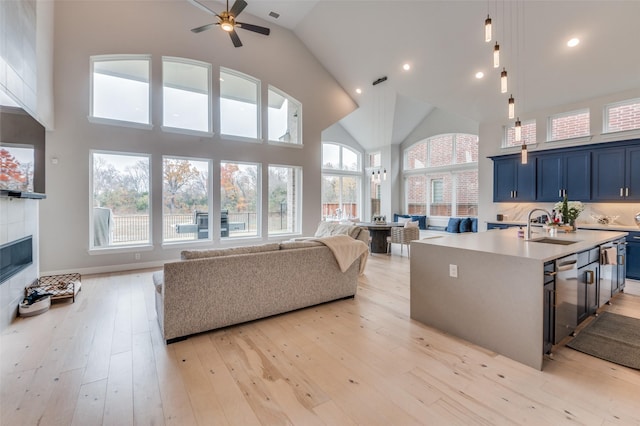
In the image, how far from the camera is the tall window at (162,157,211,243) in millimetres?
6145

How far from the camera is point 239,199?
7.14 metres

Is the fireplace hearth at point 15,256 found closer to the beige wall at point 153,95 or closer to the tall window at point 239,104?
the beige wall at point 153,95

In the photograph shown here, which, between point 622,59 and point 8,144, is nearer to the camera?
point 8,144

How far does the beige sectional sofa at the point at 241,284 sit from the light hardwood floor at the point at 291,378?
0.61 feet

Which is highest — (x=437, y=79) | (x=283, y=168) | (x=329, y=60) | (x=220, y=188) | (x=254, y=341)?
(x=329, y=60)

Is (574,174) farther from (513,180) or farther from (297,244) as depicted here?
(297,244)

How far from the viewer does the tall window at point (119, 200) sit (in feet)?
18.1

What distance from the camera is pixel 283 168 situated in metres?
7.85

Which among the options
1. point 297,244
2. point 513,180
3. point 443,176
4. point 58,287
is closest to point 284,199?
→ point 297,244

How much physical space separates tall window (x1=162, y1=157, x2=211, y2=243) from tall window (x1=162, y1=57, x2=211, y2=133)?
0.85 m

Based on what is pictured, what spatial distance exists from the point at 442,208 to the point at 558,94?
4219mm

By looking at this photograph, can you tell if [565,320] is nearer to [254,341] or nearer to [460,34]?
[254,341]

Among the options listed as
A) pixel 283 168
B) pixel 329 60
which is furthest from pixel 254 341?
pixel 329 60

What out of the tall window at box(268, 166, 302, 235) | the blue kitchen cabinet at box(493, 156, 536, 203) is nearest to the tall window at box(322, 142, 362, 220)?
the tall window at box(268, 166, 302, 235)
